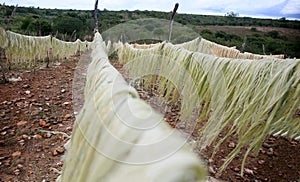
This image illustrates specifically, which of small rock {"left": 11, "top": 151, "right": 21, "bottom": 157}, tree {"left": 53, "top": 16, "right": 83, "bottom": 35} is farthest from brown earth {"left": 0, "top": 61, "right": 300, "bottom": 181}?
tree {"left": 53, "top": 16, "right": 83, "bottom": 35}

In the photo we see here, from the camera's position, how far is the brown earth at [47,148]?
2.46 meters

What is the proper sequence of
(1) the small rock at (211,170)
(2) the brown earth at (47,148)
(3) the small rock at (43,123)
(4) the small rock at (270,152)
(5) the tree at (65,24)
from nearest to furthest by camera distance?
(2) the brown earth at (47,148) → (1) the small rock at (211,170) → (4) the small rock at (270,152) → (3) the small rock at (43,123) → (5) the tree at (65,24)

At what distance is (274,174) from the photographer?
2.74m

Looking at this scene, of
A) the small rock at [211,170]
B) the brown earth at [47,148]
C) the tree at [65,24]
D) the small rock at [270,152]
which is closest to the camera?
the brown earth at [47,148]

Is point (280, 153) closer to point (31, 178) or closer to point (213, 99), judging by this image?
point (213, 99)

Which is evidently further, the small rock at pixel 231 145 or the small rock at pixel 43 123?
the small rock at pixel 43 123

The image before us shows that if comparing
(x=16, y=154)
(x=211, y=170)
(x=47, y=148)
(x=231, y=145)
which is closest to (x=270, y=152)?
(x=231, y=145)

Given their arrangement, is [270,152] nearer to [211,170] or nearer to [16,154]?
[211,170]

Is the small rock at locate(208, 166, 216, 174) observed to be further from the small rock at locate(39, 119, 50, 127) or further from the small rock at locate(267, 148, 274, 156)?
the small rock at locate(39, 119, 50, 127)

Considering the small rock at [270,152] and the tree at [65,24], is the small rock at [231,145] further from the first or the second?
the tree at [65,24]

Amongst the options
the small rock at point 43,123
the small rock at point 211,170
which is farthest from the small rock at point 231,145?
the small rock at point 43,123

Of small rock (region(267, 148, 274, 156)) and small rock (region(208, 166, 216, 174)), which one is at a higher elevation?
small rock (region(267, 148, 274, 156))

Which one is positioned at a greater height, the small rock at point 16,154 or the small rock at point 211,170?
the small rock at point 211,170

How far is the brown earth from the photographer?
2.46 m
